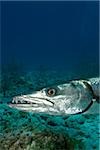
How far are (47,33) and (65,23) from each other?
560cm

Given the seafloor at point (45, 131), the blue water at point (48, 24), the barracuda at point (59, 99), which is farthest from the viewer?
the blue water at point (48, 24)

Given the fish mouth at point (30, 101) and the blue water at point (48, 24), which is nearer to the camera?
the fish mouth at point (30, 101)

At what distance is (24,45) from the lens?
77812 mm

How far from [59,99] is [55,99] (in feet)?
0.13

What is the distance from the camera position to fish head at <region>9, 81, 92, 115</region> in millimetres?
3510

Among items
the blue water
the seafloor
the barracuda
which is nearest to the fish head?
the barracuda

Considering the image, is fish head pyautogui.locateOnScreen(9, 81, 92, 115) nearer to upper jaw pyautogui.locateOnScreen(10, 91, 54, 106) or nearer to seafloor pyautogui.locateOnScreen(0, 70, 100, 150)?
upper jaw pyautogui.locateOnScreen(10, 91, 54, 106)

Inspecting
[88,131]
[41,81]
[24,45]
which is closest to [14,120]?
[88,131]

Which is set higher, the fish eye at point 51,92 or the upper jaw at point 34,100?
the fish eye at point 51,92

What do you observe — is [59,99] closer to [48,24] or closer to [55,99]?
[55,99]

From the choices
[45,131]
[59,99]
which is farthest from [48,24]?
Answer: [59,99]

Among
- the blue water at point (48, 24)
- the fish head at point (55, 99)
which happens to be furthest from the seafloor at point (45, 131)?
the blue water at point (48, 24)

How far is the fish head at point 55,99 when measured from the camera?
11.5 feet

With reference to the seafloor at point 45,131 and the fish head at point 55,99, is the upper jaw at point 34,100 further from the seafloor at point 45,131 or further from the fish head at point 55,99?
the seafloor at point 45,131
